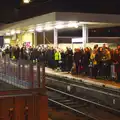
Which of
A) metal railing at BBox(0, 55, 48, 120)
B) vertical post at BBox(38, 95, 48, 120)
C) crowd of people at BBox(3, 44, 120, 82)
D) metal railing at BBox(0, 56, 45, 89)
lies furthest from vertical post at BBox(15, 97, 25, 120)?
crowd of people at BBox(3, 44, 120, 82)

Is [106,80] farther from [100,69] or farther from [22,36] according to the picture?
[22,36]

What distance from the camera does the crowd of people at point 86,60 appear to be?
13688mm

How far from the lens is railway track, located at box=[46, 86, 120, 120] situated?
11297 mm

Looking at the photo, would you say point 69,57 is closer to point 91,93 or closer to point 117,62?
point 91,93

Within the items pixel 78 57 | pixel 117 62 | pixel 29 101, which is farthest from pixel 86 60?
pixel 29 101

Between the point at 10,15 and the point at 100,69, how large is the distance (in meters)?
27.9

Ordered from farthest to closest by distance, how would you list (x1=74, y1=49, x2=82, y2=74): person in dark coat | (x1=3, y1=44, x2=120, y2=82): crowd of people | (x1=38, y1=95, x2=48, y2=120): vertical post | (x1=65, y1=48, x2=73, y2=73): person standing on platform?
1. (x1=65, y1=48, x2=73, y2=73): person standing on platform
2. (x1=74, y1=49, x2=82, y2=74): person in dark coat
3. (x1=3, y1=44, x2=120, y2=82): crowd of people
4. (x1=38, y1=95, x2=48, y2=120): vertical post

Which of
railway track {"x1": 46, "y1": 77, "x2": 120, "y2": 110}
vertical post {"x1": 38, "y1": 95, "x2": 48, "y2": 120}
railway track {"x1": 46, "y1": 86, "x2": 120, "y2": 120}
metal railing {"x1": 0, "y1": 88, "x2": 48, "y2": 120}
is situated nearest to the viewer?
metal railing {"x1": 0, "y1": 88, "x2": 48, "y2": 120}

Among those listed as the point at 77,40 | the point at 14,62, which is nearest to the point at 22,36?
the point at 77,40

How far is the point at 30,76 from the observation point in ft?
23.7

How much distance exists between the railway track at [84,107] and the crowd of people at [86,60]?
1645 mm

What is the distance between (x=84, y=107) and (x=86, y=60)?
333 centimetres

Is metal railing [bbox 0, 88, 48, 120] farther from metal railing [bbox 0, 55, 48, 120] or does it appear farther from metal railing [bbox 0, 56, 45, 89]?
metal railing [bbox 0, 56, 45, 89]

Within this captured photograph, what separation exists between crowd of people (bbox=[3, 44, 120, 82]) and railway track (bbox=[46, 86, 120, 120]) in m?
1.65
